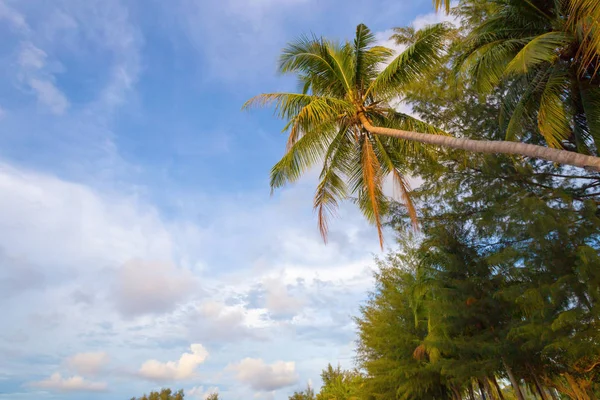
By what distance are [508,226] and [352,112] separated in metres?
5.56

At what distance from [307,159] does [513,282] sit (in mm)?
7639

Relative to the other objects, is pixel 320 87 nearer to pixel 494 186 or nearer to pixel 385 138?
pixel 385 138

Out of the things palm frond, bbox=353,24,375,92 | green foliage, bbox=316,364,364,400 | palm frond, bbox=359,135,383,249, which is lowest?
green foliage, bbox=316,364,364,400

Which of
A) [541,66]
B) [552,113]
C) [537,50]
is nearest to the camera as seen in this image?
[537,50]

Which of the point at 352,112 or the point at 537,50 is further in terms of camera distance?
the point at 352,112

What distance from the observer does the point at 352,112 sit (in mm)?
10164

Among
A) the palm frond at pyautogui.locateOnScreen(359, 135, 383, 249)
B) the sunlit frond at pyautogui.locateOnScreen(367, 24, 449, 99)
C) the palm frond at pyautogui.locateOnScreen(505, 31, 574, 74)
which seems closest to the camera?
the palm frond at pyautogui.locateOnScreen(505, 31, 574, 74)

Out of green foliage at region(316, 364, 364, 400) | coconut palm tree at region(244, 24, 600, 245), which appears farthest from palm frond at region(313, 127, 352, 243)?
green foliage at region(316, 364, 364, 400)

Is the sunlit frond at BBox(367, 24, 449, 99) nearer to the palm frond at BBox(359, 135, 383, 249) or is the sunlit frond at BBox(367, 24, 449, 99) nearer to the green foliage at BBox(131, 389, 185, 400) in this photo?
the palm frond at BBox(359, 135, 383, 249)

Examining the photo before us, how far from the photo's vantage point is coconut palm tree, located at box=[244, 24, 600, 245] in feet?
32.3

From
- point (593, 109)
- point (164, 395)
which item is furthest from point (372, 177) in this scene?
point (164, 395)

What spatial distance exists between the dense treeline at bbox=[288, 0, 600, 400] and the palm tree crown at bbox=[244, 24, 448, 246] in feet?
4.40

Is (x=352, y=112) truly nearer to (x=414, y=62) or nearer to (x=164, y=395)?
(x=414, y=62)

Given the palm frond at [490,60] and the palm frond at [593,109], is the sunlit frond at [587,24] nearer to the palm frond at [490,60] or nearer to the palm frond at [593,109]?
the palm frond at [593,109]
